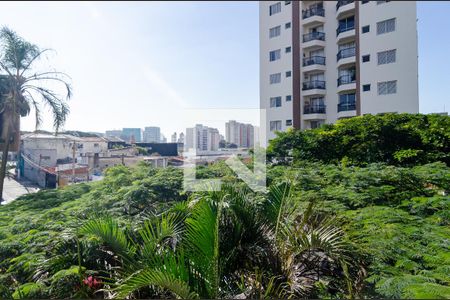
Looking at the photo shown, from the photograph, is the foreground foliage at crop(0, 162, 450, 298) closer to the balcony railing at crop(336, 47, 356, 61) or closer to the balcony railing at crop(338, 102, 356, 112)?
the balcony railing at crop(338, 102, 356, 112)

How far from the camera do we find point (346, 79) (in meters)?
14.2

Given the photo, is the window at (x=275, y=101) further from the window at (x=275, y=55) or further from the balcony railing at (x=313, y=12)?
the balcony railing at (x=313, y=12)

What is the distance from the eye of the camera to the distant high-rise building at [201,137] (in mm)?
5289

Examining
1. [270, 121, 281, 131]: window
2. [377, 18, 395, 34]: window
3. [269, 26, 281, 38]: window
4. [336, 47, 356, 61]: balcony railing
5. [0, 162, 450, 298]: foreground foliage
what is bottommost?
[0, 162, 450, 298]: foreground foliage

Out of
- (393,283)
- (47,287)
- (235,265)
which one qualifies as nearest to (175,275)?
(235,265)

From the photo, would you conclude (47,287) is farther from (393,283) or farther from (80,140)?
(80,140)

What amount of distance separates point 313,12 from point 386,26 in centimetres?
429

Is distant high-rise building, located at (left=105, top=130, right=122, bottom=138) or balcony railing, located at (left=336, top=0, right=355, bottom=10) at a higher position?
balcony railing, located at (left=336, top=0, right=355, bottom=10)

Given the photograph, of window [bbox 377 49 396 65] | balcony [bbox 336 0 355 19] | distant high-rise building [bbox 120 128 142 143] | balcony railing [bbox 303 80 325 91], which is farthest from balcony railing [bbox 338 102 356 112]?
distant high-rise building [bbox 120 128 142 143]

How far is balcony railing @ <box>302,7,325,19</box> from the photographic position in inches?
593

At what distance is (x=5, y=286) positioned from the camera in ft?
6.72

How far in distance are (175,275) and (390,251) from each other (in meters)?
1.49

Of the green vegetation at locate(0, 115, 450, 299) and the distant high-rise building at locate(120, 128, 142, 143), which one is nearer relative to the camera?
the green vegetation at locate(0, 115, 450, 299)

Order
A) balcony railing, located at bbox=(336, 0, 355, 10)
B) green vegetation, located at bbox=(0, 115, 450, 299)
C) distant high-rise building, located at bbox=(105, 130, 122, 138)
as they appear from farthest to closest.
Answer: balcony railing, located at bbox=(336, 0, 355, 10) → distant high-rise building, located at bbox=(105, 130, 122, 138) → green vegetation, located at bbox=(0, 115, 450, 299)
